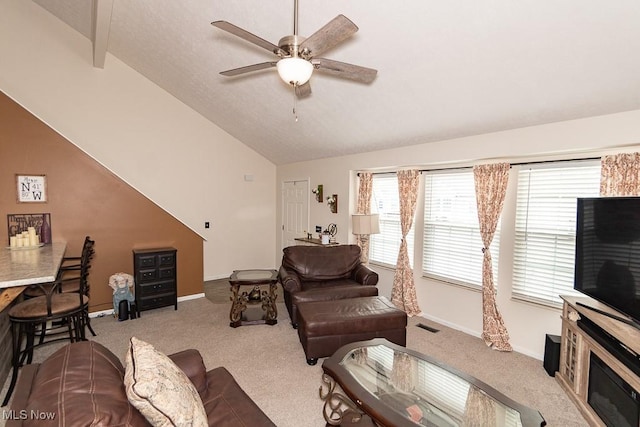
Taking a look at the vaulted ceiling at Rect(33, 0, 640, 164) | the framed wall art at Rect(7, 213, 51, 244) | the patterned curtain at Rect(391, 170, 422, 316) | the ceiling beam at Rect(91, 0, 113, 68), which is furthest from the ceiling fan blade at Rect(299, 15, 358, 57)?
the framed wall art at Rect(7, 213, 51, 244)

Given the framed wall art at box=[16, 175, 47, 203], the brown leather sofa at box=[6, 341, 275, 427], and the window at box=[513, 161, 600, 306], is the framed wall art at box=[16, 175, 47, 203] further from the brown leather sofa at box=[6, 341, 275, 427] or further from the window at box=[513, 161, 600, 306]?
the window at box=[513, 161, 600, 306]

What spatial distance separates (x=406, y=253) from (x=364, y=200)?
1139 mm

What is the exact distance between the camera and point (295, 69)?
1905 mm

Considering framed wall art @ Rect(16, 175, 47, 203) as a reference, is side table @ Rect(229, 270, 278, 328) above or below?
below

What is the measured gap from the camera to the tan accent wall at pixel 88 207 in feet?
12.9

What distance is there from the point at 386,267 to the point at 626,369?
3.19 m

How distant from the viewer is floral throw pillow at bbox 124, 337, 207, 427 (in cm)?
122

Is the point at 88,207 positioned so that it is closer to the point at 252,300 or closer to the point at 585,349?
the point at 252,300

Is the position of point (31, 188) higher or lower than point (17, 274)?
higher

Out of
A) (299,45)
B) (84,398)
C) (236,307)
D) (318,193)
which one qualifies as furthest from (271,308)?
(299,45)

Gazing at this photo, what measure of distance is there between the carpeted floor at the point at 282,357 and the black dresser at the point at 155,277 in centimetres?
17

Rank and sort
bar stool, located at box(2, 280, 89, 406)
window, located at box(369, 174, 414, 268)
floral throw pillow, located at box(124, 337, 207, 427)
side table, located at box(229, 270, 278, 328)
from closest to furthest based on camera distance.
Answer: floral throw pillow, located at box(124, 337, 207, 427) < bar stool, located at box(2, 280, 89, 406) < side table, located at box(229, 270, 278, 328) < window, located at box(369, 174, 414, 268)

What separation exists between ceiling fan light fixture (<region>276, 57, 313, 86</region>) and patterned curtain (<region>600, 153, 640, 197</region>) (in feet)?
9.62

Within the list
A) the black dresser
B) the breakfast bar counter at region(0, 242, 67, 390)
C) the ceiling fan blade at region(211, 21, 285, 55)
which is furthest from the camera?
the black dresser
